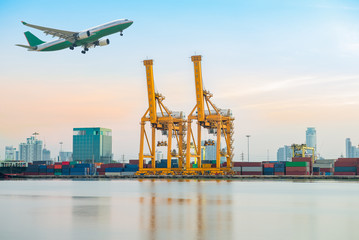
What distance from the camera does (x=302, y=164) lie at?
117062 mm

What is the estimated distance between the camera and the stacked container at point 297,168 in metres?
117

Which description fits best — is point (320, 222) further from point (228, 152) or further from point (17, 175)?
point (17, 175)

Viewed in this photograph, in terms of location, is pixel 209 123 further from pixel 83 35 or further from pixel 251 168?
pixel 83 35

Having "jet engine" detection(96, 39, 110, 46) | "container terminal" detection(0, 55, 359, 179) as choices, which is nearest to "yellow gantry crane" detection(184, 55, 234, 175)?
"container terminal" detection(0, 55, 359, 179)

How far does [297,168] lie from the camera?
118 meters

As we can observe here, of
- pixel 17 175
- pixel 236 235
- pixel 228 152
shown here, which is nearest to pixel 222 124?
pixel 228 152

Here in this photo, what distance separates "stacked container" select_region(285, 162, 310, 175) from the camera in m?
117

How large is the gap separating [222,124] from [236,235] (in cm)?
8219

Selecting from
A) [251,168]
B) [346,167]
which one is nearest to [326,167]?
[346,167]

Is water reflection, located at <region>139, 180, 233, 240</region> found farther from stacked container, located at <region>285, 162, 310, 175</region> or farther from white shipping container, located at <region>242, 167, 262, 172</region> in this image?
stacked container, located at <region>285, 162, 310, 175</region>

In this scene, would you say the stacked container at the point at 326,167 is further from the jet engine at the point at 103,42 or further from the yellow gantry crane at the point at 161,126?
the jet engine at the point at 103,42

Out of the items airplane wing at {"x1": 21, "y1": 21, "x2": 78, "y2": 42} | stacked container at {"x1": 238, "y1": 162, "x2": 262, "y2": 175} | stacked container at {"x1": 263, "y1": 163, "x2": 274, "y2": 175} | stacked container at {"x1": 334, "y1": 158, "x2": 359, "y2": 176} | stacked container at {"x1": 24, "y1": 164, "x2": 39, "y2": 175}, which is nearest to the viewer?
airplane wing at {"x1": 21, "y1": 21, "x2": 78, "y2": 42}

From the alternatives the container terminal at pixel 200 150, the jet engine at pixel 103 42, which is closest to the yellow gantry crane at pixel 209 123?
the container terminal at pixel 200 150

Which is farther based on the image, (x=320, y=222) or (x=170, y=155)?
(x=170, y=155)
